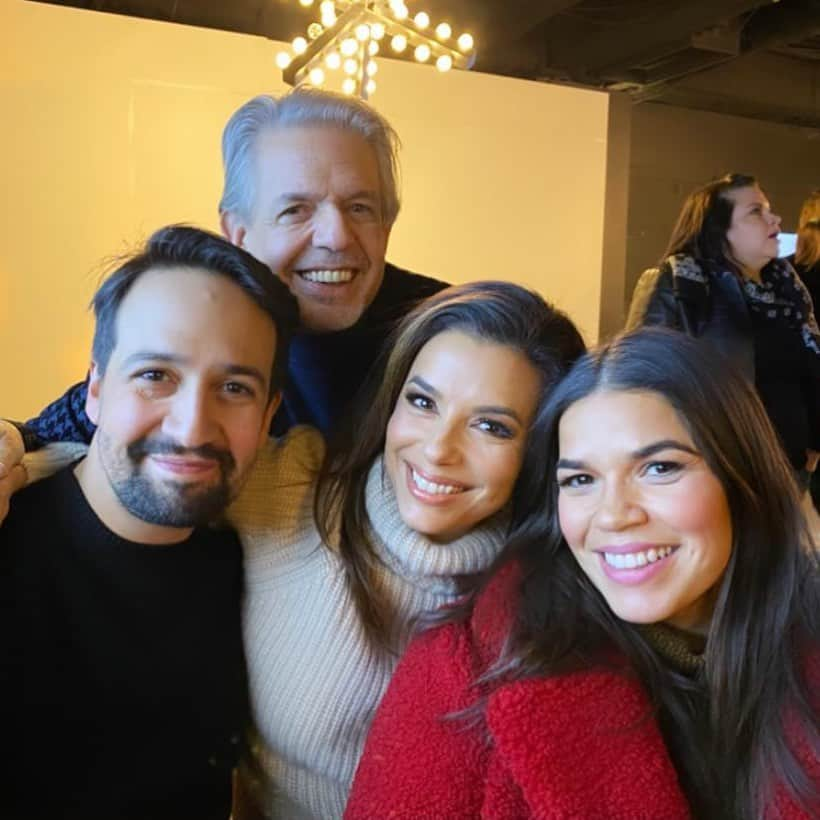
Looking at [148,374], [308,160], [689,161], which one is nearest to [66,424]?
[148,374]

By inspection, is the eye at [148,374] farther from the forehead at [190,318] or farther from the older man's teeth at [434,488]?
the older man's teeth at [434,488]

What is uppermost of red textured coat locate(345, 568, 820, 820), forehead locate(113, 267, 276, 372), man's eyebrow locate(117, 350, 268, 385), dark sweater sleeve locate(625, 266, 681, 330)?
dark sweater sleeve locate(625, 266, 681, 330)

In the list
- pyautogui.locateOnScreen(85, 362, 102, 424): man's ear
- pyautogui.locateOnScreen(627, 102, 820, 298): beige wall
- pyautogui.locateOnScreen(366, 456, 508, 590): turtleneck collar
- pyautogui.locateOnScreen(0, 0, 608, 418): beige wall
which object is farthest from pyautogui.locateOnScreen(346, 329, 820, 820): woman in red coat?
pyautogui.locateOnScreen(627, 102, 820, 298): beige wall

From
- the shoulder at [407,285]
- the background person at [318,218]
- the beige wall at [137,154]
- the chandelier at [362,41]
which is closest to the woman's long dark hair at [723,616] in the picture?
the background person at [318,218]

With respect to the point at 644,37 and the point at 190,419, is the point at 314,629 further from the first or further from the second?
the point at 644,37

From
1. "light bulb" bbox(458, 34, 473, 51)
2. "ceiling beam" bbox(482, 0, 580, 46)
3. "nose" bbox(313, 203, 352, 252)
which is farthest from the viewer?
"ceiling beam" bbox(482, 0, 580, 46)

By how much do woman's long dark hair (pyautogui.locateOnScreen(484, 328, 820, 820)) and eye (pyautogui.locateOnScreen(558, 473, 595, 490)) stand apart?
0.10 meters

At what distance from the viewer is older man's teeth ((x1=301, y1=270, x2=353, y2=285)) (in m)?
1.84

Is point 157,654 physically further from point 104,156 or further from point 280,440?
point 104,156

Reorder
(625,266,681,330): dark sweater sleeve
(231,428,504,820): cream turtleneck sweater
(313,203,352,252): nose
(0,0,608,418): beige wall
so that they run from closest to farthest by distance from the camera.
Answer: (231,428,504,820): cream turtleneck sweater → (313,203,352,252): nose → (625,266,681,330): dark sweater sleeve → (0,0,608,418): beige wall

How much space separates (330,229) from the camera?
180 cm

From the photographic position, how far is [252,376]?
4.54 feet

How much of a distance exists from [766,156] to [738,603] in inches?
241

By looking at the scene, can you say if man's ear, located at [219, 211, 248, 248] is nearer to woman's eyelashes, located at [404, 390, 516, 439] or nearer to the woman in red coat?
woman's eyelashes, located at [404, 390, 516, 439]
